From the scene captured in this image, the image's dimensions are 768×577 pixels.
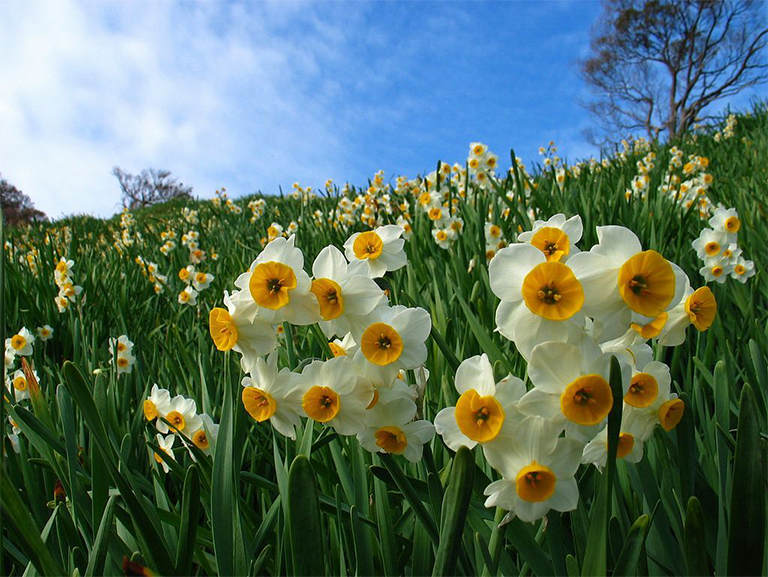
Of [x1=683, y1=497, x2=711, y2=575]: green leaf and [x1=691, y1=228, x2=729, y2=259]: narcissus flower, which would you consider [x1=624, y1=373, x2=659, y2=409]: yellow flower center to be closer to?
[x1=683, y1=497, x2=711, y2=575]: green leaf

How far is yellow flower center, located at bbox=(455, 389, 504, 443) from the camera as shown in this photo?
60 cm

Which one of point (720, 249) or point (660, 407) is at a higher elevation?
point (720, 249)

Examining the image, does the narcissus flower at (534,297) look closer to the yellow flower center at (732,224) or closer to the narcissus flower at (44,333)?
the yellow flower center at (732,224)

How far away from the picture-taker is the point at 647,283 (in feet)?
1.93

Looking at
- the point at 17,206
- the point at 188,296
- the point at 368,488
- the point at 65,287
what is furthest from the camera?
the point at 17,206

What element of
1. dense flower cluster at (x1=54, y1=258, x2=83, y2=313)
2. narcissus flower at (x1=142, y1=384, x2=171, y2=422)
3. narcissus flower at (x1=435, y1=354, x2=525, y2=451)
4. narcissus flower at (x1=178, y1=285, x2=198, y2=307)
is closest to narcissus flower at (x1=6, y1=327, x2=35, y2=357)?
dense flower cluster at (x1=54, y1=258, x2=83, y2=313)

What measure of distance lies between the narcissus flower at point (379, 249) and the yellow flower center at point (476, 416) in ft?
1.13

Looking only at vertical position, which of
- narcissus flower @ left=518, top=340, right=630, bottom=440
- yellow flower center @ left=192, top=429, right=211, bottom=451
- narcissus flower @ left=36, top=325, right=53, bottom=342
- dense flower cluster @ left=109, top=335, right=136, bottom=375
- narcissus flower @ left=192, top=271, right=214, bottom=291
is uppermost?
narcissus flower @ left=192, top=271, right=214, bottom=291

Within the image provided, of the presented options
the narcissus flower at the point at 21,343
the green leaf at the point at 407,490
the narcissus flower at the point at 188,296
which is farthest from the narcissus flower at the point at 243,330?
the narcissus flower at the point at 188,296

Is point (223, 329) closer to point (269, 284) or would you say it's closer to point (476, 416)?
point (269, 284)

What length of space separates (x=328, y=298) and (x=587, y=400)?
36 cm

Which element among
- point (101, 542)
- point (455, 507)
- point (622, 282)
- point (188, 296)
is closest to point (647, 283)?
point (622, 282)

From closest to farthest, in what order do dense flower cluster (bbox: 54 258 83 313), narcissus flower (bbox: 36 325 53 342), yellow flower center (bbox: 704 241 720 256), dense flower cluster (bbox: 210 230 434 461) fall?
dense flower cluster (bbox: 210 230 434 461) → yellow flower center (bbox: 704 241 720 256) → narcissus flower (bbox: 36 325 53 342) → dense flower cluster (bbox: 54 258 83 313)

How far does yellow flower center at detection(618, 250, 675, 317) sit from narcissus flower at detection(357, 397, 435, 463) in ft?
1.02
